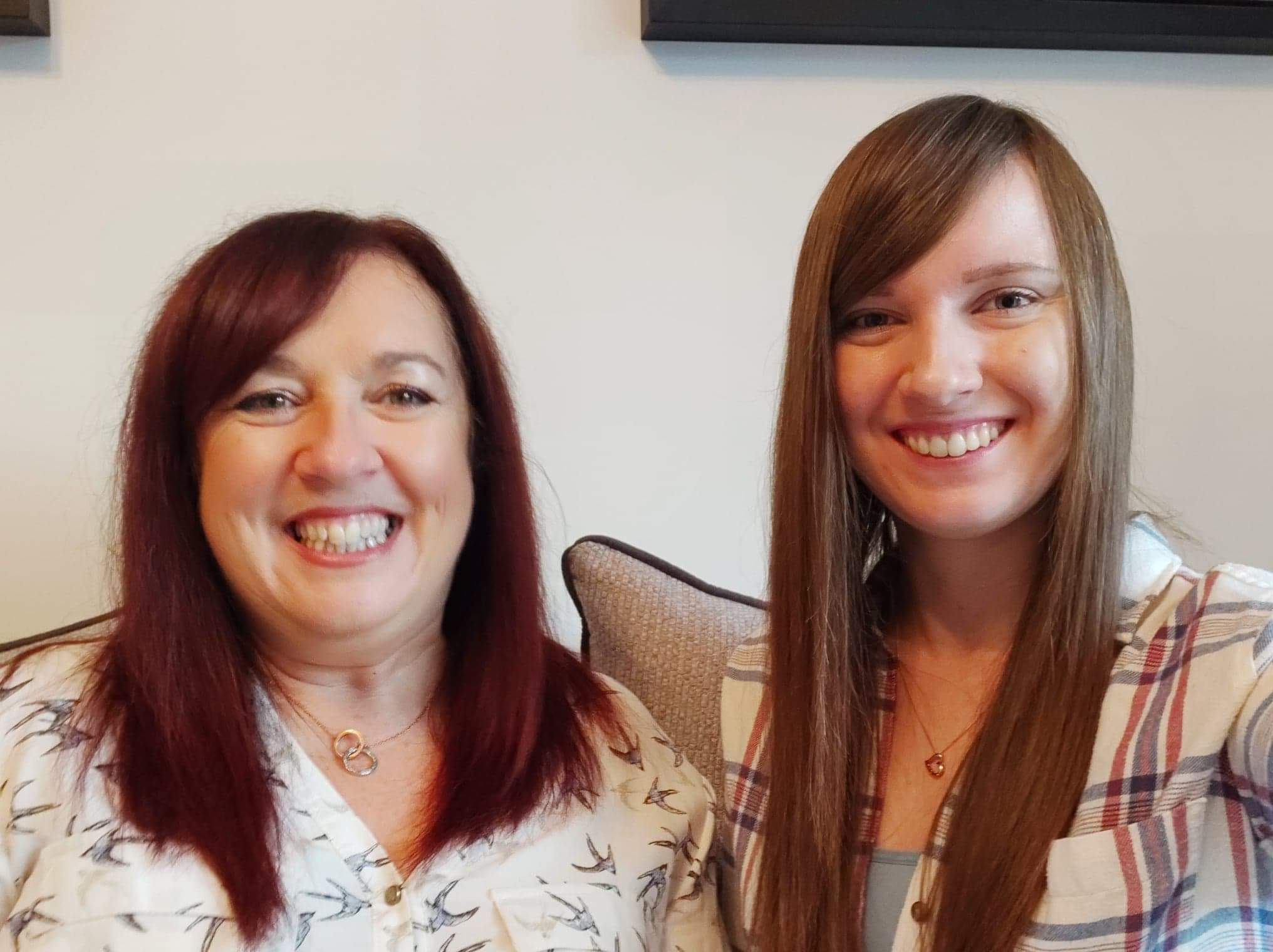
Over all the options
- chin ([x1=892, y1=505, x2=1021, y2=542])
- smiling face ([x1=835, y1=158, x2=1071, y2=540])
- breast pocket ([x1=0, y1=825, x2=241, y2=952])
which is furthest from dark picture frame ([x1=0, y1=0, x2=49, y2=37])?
chin ([x1=892, y1=505, x2=1021, y2=542])

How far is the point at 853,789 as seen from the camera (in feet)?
2.93

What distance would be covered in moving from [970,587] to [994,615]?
0.03 meters

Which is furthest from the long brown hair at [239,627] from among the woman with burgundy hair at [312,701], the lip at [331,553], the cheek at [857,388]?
the cheek at [857,388]

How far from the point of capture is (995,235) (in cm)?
76

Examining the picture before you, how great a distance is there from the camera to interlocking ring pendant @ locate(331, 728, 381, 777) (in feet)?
3.07

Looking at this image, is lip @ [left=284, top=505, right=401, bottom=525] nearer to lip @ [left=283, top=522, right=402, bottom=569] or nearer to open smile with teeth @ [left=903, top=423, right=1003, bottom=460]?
lip @ [left=283, top=522, right=402, bottom=569]

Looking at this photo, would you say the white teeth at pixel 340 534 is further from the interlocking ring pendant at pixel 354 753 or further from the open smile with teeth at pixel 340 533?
the interlocking ring pendant at pixel 354 753

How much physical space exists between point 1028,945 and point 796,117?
100cm

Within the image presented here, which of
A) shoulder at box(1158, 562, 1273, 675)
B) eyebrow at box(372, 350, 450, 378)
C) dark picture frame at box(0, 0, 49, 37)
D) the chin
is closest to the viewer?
shoulder at box(1158, 562, 1273, 675)

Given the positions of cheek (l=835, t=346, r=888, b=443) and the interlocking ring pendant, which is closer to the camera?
cheek (l=835, t=346, r=888, b=443)

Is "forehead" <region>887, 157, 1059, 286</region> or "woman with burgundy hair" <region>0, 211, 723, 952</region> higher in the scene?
"forehead" <region>887, 157, 1059, 286</region>

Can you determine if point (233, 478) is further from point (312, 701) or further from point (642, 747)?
point (642, 747)

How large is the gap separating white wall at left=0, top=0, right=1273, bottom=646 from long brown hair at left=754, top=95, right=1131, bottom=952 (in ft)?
1.48

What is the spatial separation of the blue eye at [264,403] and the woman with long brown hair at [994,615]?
1.48 ft
